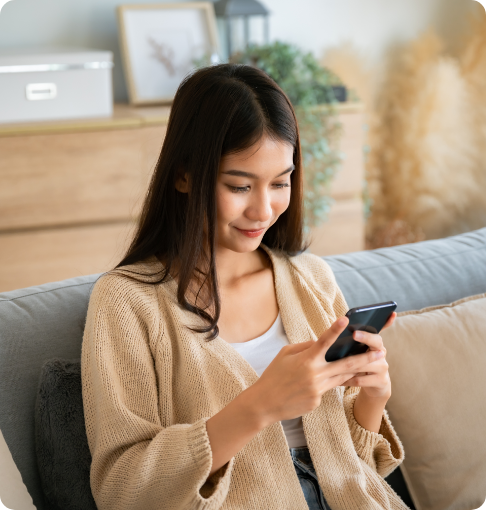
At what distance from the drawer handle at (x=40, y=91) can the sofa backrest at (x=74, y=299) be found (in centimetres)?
140

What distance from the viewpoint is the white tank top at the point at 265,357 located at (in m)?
1.17

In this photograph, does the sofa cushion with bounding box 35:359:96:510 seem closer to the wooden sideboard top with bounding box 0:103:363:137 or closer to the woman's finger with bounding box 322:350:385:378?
the woman's finger with bounding box 322:350:385:378

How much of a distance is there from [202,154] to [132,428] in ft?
1.54

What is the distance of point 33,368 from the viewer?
1157 millimetres

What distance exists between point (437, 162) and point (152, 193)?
259 centimetres

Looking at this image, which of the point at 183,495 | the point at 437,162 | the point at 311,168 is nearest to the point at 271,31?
the point at 311,168

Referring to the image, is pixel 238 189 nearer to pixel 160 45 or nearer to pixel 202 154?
pixel 202 154

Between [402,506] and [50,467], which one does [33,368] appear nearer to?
[50,467]

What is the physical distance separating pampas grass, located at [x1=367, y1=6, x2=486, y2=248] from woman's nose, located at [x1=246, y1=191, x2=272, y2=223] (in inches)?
95.6

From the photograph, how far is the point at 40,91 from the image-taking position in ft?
8.18

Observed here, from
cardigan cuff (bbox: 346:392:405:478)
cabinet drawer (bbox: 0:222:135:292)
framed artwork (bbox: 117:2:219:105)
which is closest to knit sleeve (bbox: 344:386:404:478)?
cardigan cuff (bbox: 346:392:405:478)

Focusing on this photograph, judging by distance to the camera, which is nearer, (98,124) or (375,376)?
(375,376)

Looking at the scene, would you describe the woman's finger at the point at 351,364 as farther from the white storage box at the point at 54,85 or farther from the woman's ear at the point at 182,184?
the white storage box at the point at 54,85

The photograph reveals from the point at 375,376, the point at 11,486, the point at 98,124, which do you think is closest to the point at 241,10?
the point at 98,124
